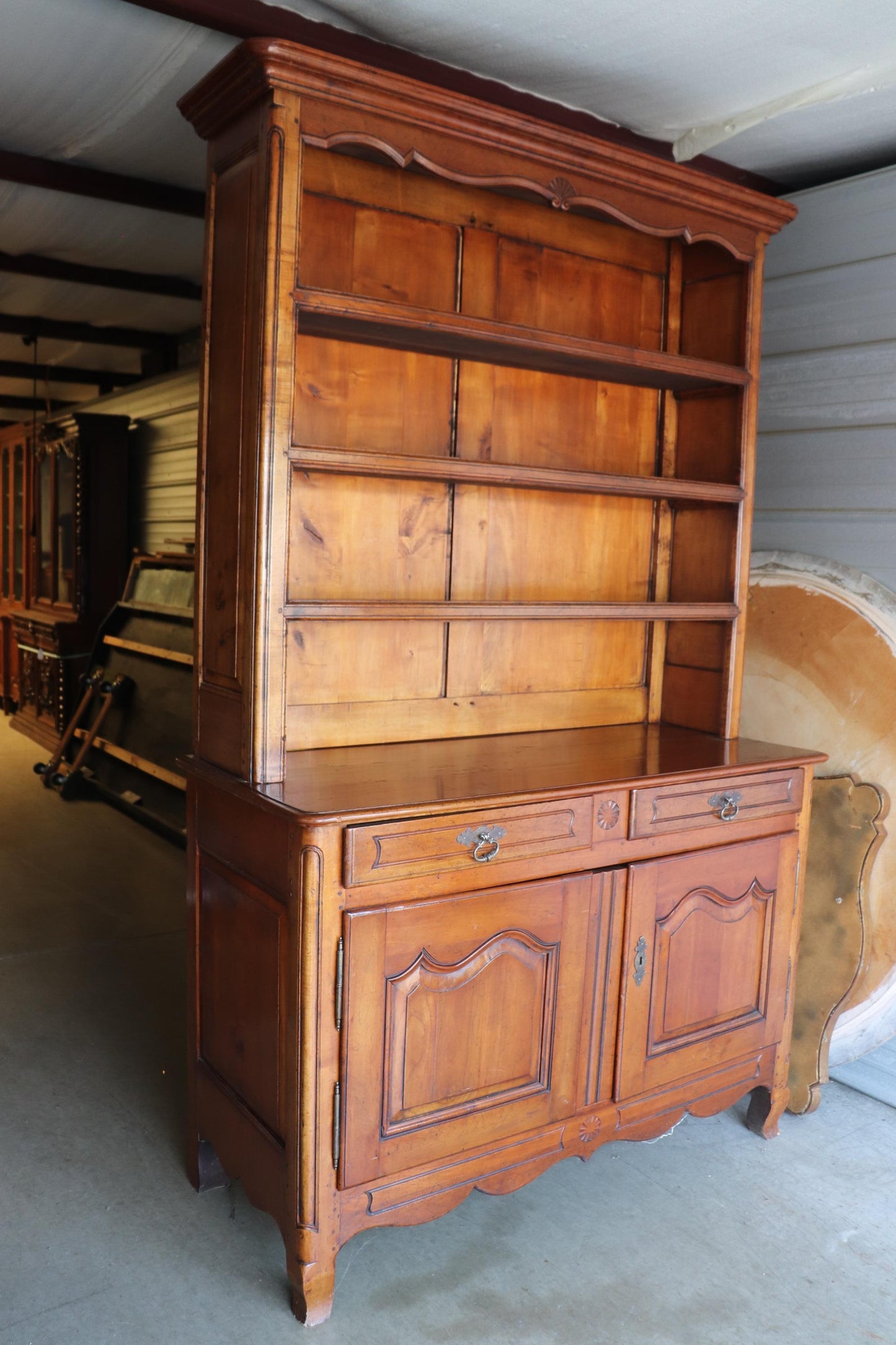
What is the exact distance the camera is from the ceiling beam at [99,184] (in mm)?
3484

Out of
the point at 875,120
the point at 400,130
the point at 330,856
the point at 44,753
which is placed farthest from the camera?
the point at 44,753

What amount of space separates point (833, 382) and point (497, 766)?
1.74m

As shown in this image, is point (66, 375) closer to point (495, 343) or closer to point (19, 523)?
point (19, 523)

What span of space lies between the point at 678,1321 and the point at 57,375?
8.08 m

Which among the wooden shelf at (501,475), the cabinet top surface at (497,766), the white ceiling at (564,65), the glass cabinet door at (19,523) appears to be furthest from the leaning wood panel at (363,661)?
the glass cabinet door at (19,523)

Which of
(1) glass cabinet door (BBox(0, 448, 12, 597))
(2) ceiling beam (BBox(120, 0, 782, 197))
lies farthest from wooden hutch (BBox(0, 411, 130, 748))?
(2) ceiling beam (BBox(120, 0, 782, 197))

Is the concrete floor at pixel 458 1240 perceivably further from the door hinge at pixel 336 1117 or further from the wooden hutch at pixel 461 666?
the door hinge at pixel 336 1117

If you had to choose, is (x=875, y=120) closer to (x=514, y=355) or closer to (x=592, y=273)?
(x=592, y=273)

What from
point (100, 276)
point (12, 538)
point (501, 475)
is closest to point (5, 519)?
point (12, 538)

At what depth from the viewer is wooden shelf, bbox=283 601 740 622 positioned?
2.30 meters

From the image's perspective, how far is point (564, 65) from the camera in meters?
2.63

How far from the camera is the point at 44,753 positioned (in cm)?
722

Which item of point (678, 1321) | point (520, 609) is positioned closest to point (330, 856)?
point (520, 609)

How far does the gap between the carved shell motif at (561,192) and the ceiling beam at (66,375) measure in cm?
621
